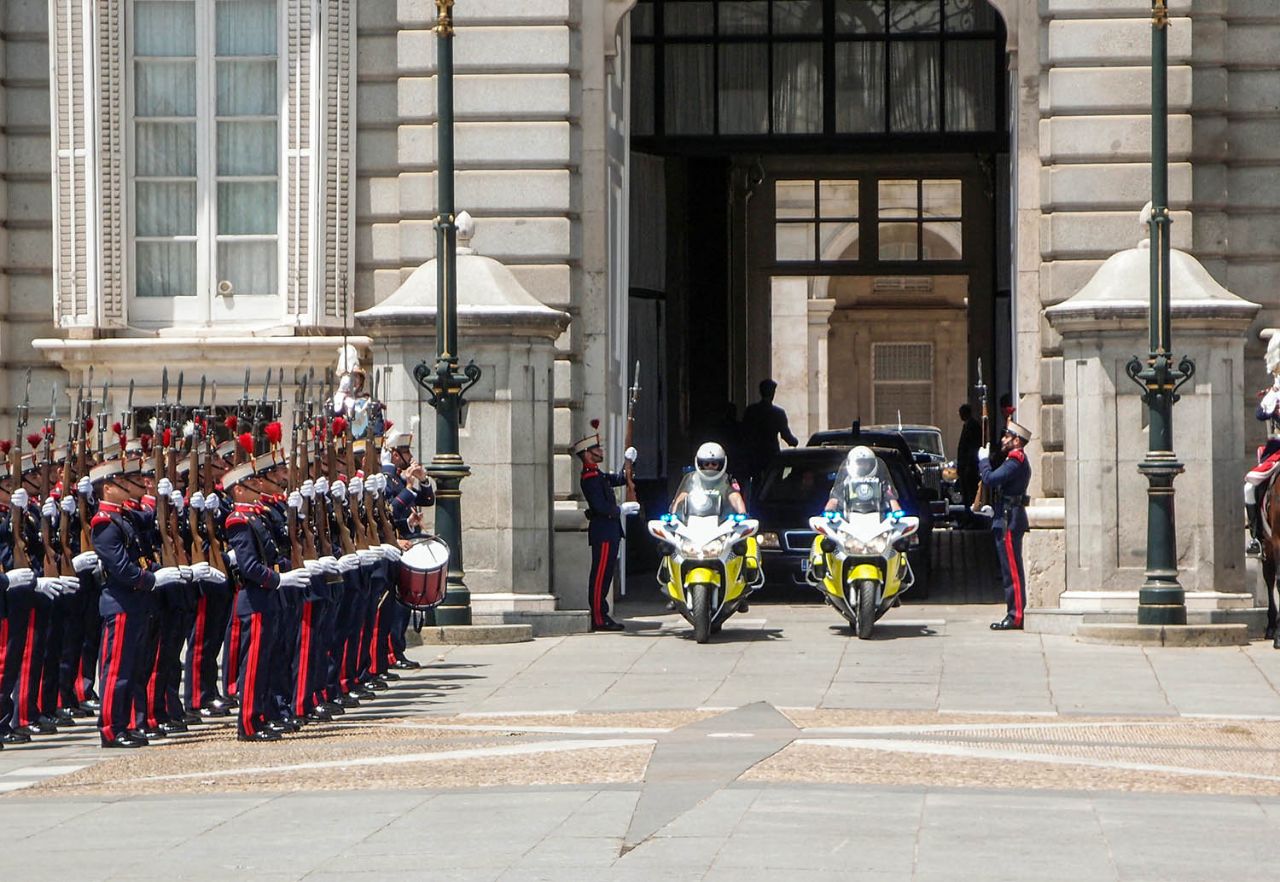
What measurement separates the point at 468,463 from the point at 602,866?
10.7m

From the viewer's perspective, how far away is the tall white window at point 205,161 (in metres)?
21.6

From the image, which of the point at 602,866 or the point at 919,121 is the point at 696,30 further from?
the point at 602,866

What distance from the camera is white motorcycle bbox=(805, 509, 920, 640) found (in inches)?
746

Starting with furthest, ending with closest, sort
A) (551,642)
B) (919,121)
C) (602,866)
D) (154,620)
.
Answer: (919,121) < (551,642) < (154,620) < (602,866)

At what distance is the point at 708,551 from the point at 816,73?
864 cm

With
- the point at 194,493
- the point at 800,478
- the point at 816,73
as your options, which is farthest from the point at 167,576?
the point at 816,73

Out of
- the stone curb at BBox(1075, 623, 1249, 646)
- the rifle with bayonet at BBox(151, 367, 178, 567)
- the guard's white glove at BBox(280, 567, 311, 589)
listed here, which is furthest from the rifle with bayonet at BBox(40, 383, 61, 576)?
the stone curb at BBox(1075, 623, 1249, 646)

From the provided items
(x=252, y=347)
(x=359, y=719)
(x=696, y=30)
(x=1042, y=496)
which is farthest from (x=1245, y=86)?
(x=359, y=719)

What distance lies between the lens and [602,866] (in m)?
8.99

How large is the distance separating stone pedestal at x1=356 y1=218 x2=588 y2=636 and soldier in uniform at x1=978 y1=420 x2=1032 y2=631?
363 centimetres

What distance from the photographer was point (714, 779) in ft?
36.3

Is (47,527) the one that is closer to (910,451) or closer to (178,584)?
(178,584)

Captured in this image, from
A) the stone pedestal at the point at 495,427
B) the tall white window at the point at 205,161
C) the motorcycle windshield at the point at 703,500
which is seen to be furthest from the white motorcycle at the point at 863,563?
the tall white window at the point at 205,161

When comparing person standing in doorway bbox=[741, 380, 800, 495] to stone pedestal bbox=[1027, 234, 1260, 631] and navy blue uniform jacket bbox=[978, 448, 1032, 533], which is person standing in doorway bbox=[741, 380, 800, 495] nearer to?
navy blue uniform jacket bbox=[978, 448, 1032, 533]
